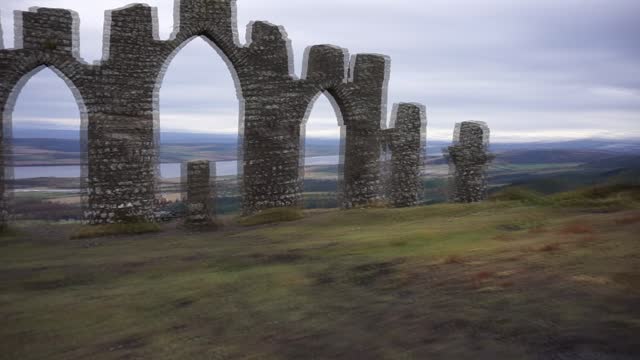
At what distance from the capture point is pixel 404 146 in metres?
25.9

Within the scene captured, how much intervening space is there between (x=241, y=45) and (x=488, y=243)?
12761 mm

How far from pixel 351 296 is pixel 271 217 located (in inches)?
481

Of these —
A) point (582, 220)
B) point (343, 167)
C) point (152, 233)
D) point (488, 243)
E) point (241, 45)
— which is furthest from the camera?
point (343, 167)

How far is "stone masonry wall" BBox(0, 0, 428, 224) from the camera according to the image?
18.0 meters

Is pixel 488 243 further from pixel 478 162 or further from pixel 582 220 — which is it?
pixel 478 162

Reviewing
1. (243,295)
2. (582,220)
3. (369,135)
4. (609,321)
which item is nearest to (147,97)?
(369,135)

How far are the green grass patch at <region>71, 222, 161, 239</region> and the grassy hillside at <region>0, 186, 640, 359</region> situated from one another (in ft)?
10.5

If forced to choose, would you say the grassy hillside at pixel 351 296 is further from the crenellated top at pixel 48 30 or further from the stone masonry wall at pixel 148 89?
the crenellated top at pixel 48 30

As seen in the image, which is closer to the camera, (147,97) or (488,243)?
(488,243)

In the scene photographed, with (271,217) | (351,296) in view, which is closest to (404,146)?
(271,217)

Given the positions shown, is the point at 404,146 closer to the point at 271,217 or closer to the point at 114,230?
the point at 271,217

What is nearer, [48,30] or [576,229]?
[576,229]

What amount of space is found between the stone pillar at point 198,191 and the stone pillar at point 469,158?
11738 millimetres

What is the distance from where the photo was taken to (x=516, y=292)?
8133 millimetres
